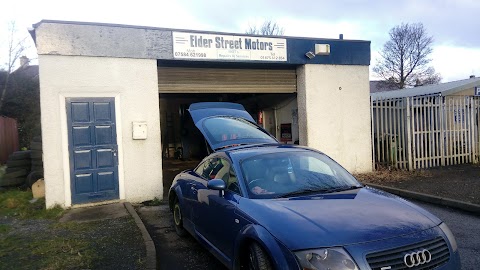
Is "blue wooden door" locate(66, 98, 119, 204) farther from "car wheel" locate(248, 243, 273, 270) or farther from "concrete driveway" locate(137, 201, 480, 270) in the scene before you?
"car wheel" locate(248, 243, 273, 270)

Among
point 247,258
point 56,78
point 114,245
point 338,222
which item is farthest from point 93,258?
point 56,78

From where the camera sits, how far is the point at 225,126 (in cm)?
775

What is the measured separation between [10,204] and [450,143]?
1248cm

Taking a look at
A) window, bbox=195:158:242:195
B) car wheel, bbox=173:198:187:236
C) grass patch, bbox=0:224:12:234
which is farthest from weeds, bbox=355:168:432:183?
grass patch, bbox=0:224:12:234

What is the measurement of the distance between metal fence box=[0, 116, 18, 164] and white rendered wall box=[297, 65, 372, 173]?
15.5 m

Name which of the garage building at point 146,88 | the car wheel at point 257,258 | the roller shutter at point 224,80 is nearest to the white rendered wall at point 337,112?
the garage building at point 146,88

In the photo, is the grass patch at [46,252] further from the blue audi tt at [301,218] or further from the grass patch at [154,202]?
the grass patch at [154,202]

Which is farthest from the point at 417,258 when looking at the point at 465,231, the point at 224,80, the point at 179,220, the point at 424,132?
the point at 424,132

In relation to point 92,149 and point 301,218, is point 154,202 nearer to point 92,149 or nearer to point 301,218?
point 92,149

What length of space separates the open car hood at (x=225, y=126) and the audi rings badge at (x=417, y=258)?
4.38 metres

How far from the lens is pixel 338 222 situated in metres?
3.09

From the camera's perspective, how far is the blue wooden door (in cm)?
795

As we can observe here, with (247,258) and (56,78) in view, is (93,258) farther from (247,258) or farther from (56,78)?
(56,78)

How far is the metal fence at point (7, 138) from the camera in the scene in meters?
18.3
